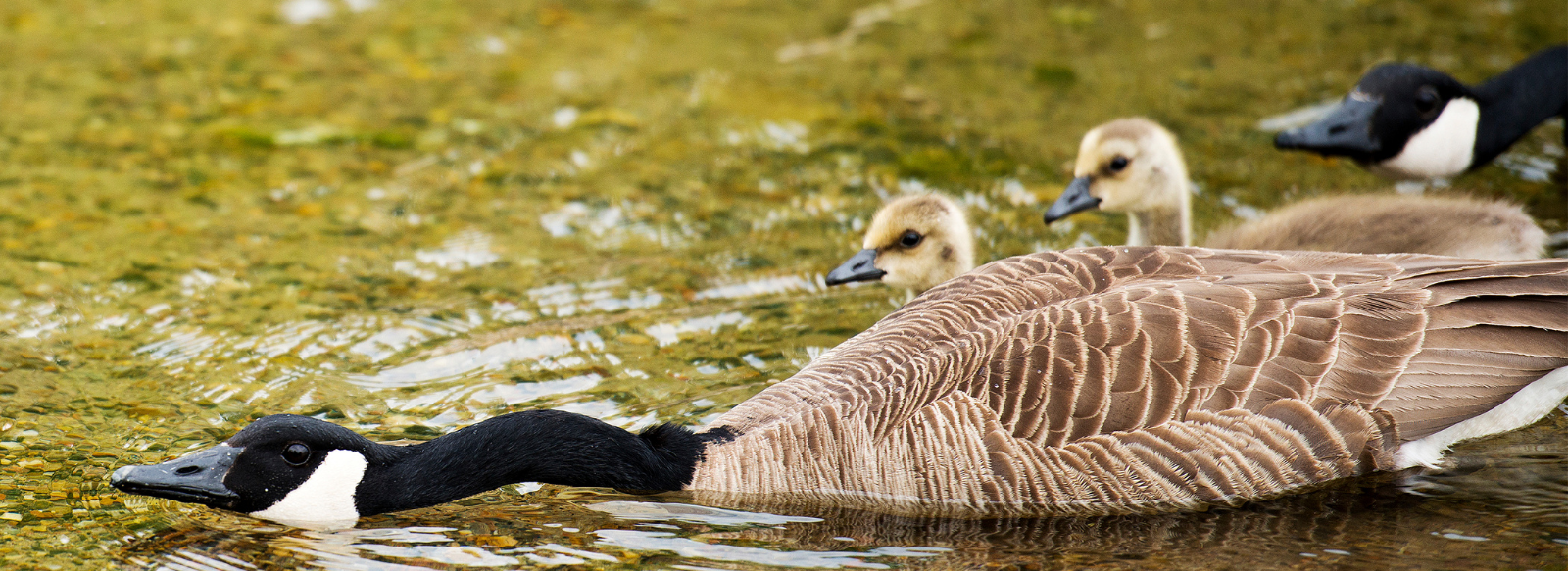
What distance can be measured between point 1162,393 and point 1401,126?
3.14m

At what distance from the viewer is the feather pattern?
193 inches

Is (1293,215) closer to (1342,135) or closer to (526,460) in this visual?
(1342,135)

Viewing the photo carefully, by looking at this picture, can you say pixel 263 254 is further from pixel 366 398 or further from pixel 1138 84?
pixel 1138 84

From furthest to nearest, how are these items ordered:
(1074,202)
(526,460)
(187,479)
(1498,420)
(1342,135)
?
(1342,135) < (1074,202) < (1498,420) < (526,460) < (187,479)

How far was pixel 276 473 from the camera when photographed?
4.84 meters

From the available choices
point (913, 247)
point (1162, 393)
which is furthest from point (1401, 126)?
point (1162, 393)

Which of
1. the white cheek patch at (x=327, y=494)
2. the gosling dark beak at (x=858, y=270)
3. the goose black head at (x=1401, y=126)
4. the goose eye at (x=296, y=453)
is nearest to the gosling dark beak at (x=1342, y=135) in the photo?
the goose black head at (x=1401, y=126)

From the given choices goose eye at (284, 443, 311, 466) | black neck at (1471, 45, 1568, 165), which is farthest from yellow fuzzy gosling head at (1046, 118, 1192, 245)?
goose eye at (284, 443, 311, 466)

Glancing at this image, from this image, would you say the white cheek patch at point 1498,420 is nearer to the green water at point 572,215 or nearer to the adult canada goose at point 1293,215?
the green water at point 572,215

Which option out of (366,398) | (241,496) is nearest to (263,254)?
(366,398)

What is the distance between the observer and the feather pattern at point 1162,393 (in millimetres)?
4910

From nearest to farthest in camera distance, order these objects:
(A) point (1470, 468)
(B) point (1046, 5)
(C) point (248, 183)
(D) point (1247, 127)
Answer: (A) point (1470, 468) < (C) point (248, 183) < (D) point (1247, 127) < (B) point (1046, 5)

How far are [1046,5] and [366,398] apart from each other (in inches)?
261

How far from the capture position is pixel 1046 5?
1080 cm
